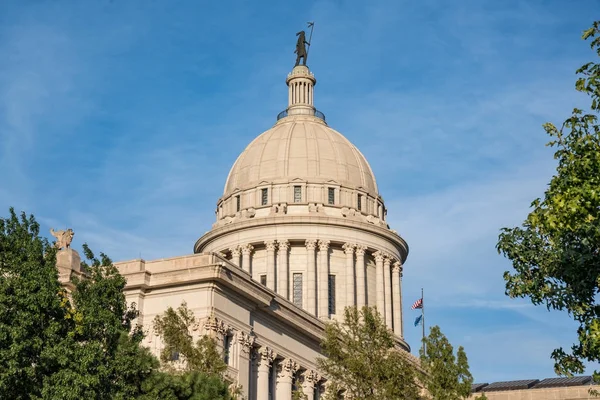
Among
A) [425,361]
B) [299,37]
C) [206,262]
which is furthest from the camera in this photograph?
[299,37]

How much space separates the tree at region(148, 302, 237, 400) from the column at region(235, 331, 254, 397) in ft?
28.7

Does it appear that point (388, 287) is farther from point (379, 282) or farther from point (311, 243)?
point (311, 243)

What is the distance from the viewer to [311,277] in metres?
79.5

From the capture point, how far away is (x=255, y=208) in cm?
8325

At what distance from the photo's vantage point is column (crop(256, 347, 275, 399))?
56.9 metres

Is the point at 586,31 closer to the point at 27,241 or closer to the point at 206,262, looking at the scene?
the point at 27,241

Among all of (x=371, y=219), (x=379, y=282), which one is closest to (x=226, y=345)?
(x=379, y=282)

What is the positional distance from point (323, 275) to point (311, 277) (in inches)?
41.2

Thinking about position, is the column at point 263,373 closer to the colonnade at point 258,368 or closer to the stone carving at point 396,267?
the colonnade at point 258,368

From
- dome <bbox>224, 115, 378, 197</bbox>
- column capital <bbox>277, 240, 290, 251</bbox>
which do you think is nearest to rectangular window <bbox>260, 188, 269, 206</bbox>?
dome <bbox>224, 115, 378, 197</bbox>

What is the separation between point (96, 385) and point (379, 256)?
2074 inches

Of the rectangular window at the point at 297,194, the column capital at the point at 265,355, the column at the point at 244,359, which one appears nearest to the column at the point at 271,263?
the rectangular window at the point at 297,194

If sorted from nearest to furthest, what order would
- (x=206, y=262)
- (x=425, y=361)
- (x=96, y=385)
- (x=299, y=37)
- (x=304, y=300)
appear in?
(x=96, y=385), (x=425, y=361), (x=206, y=262), (x=304, y=300), (x=299, y=37)

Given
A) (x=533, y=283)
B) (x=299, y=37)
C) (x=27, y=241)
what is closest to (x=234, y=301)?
(x=27, y=241)
